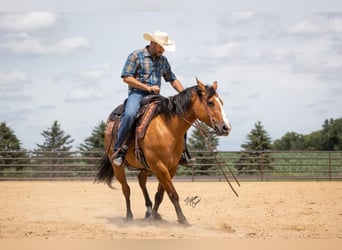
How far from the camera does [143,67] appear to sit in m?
5.99

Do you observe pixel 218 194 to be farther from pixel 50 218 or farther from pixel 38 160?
pixel 38 160

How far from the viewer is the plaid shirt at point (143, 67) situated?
19.7ft

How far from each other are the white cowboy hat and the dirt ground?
1.75 metres

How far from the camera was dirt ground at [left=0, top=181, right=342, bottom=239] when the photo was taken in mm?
5504

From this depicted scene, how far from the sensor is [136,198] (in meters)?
10.0

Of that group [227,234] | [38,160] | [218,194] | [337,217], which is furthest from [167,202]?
[38,160]

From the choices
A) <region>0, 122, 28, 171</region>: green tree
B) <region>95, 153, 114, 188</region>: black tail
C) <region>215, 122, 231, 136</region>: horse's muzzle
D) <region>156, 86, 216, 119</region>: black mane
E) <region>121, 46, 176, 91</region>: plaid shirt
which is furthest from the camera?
<region>0, 122, 28, 171</region>: green tree

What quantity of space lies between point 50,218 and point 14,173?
1045 cm

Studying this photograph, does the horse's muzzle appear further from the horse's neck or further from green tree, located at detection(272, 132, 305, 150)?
green tree, located at detection(272, 132, 305, 150)

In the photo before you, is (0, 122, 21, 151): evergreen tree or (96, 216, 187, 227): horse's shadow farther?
(0, 122, 21, 151): evergreen tree

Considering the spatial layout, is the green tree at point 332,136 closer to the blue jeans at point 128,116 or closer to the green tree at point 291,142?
the green tree at point 291,142

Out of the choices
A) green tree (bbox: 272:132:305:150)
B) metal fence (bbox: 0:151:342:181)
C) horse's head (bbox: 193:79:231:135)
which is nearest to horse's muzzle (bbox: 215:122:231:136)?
horse's head (bbox: 193:79:231:135)

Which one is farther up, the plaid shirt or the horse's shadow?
the plaid shirt

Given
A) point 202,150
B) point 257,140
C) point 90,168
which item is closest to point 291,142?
A: point 257,140
